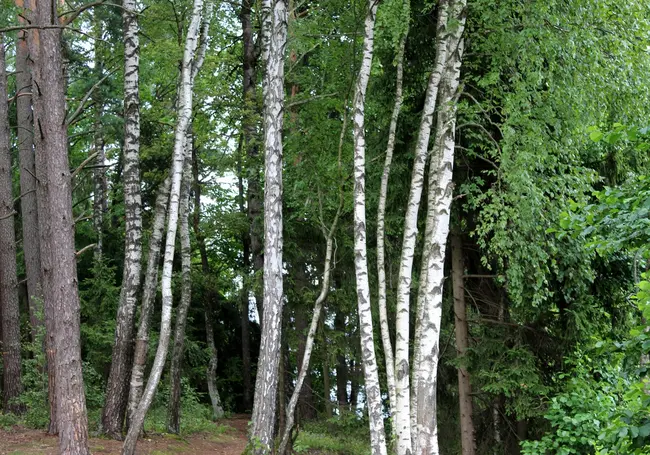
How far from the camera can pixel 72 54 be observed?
1983 centimetres

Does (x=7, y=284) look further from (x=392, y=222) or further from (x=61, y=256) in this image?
(x=392, y=222)

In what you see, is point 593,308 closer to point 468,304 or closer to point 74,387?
point 468,304

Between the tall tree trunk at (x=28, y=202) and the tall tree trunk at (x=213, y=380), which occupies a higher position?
the tall tree trunk at (x=28, y=202)

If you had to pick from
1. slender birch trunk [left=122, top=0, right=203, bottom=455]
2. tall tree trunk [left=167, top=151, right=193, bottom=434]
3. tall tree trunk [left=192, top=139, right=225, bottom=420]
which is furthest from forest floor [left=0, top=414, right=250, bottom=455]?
tall tree trunk [left=192, top=139, right=225, bottom=420]

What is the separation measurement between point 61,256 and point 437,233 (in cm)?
492

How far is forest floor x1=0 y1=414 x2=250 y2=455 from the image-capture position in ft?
33.0

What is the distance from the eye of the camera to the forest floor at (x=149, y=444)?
10.1 m

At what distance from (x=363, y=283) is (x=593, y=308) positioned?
3703mm

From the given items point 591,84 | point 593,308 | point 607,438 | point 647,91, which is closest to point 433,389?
point 593,308

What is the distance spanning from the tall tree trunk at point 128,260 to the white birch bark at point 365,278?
3.89 metres

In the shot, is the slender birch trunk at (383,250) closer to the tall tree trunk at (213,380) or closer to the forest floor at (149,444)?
the forest floor at (149,444)

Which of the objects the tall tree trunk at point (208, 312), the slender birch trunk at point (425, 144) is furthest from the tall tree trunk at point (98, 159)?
the slender birch trunk at point (425, 144)

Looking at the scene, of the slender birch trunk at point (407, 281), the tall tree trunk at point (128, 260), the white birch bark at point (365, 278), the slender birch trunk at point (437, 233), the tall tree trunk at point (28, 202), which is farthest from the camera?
the tall tree trunk at point (28, 202)

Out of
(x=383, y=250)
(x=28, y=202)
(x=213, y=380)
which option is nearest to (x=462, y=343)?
(x=383, y=250)
